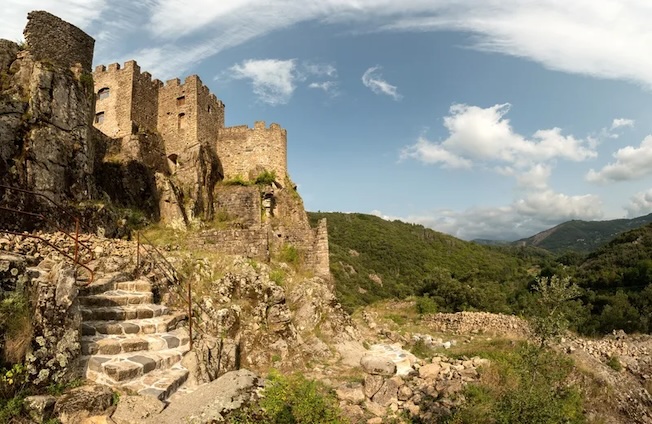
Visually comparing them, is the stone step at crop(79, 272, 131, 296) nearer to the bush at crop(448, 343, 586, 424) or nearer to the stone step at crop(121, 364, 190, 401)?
the stone step at crop(121, 364, 190, 401)

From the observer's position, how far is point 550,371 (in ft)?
36.8

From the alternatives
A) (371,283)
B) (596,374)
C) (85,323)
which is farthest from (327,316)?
(371,283)

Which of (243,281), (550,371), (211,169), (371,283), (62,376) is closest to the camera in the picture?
(62,376)

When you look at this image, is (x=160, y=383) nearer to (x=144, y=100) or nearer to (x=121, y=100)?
(x=121, y=100)

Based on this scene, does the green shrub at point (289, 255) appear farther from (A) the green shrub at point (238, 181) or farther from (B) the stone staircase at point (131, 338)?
(B) the stone staircase at point (131, 338)

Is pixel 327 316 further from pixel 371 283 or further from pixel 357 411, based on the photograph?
pixel 371 283

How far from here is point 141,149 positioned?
19047 mm

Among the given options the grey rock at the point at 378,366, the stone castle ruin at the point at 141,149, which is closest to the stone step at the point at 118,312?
the stone castle ruin at the point at 141,149

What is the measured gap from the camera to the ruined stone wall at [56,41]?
14375mm

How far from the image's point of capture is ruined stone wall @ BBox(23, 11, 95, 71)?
1438 cm

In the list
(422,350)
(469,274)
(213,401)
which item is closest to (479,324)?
(422,350)

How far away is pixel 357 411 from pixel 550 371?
6.21 metres

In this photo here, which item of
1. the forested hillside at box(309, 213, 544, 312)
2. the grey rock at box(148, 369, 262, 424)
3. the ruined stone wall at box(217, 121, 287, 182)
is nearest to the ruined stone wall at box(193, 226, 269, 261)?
the ruined stone wall at box(217, 121, 287, 182)

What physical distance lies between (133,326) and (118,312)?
580 mm
